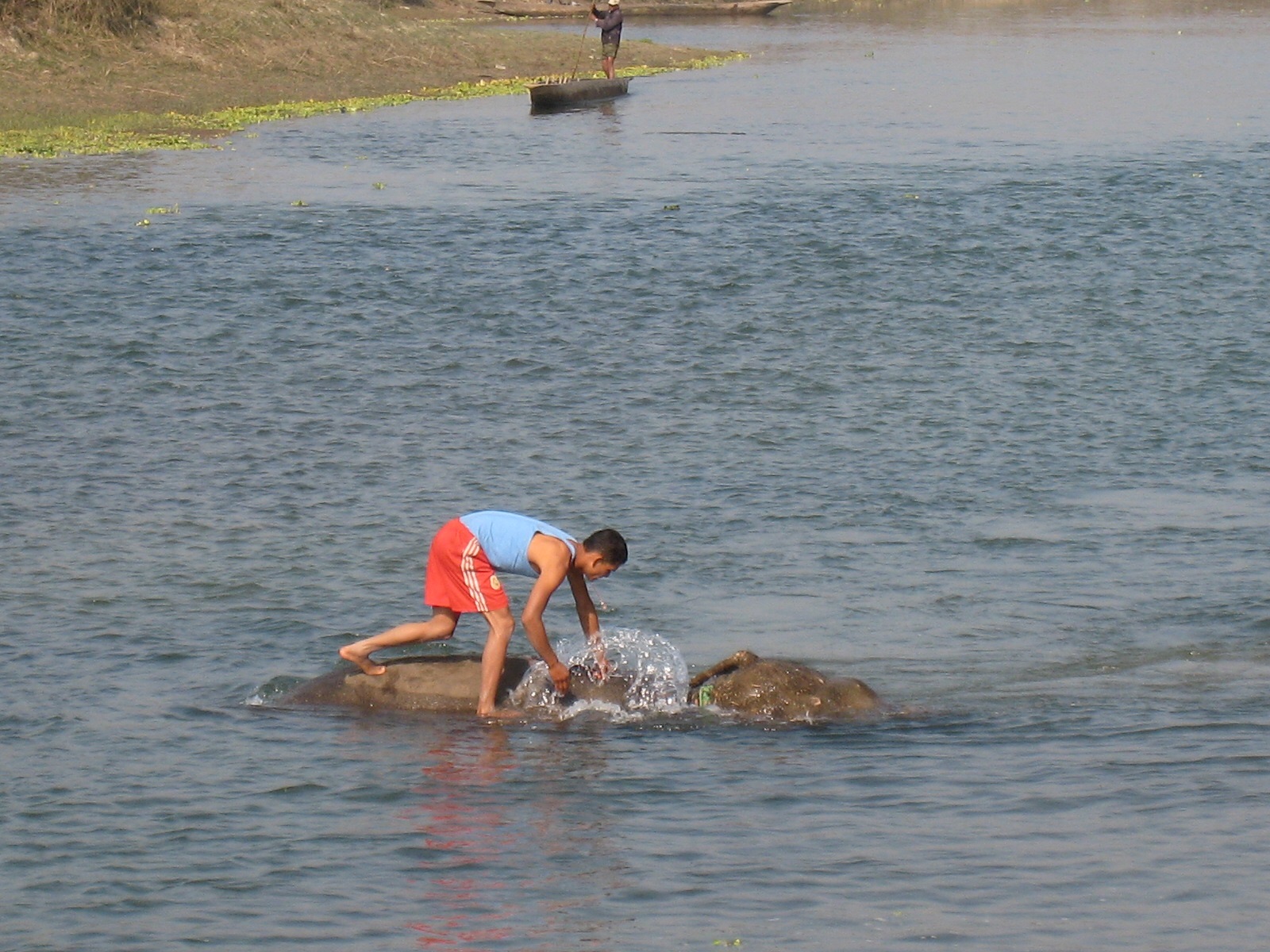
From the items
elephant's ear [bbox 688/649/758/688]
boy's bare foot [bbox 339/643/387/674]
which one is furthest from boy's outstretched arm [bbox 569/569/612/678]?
boy's bare foot [bbox 339/643/387/674]

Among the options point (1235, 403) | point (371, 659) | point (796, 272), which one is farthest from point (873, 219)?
point (371, 659)

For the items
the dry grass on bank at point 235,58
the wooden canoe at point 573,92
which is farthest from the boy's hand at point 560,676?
the wooden canoe at point 573,92

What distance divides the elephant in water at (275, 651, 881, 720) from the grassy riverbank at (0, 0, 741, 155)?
23768 millimetres

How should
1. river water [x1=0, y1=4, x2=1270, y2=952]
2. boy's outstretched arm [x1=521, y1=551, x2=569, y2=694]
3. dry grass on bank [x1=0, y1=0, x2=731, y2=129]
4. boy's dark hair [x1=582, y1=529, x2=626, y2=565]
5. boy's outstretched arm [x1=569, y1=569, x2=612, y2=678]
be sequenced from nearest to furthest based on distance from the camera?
1. river water [x1=0, y1=4, x2=1270, y2=952]
2. boy's dark hair [x1=582, y1=529, x2=626, y2=565]
3. boy's outstretched arm [x1=521, y1=551, x2=569, y2=694]
4. boy's outstretched arm [x1=569, y1=569, x2=612, y2=678]
5. dry grass on bank [x1=0, y1=0, x2=731, y2=129]

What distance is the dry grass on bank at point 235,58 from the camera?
3684cm

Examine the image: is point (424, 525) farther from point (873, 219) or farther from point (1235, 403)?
point (873, 219)

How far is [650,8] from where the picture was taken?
248ft

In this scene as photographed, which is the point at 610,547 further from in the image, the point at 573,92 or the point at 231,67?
the point at 231,67

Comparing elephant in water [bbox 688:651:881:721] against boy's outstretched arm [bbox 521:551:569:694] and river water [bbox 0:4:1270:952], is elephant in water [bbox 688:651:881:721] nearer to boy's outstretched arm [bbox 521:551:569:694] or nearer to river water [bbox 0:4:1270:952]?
river water [bbox 0:4:1270:952]

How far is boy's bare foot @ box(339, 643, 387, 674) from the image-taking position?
1104 cm

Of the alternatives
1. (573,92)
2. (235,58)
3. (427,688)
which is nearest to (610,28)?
(573,92)

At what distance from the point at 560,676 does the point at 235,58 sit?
3432cm

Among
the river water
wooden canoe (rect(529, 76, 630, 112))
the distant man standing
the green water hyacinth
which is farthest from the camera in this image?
the distant man standing

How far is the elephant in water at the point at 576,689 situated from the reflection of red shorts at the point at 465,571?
23.1 inches
